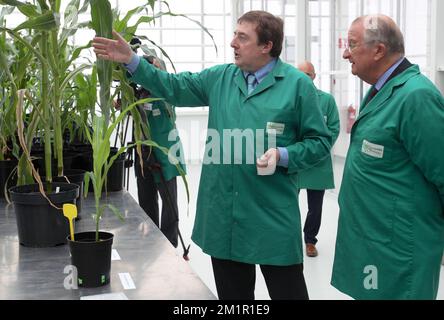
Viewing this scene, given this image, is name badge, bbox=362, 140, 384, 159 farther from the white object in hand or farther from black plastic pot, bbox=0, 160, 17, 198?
black plastic pot, bbox=0, 160, 17, 198

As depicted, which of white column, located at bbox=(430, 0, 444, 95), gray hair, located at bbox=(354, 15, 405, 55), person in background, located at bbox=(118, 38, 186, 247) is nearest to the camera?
gray hair, located at bbox=(354, 15, 405, 55)

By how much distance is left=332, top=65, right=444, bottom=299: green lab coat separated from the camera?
4.99ft

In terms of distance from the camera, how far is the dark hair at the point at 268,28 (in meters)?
1.83

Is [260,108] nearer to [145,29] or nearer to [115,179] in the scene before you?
[115,179]

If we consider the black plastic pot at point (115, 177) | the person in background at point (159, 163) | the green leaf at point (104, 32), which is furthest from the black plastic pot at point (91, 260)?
the person in background at point (159, 163)

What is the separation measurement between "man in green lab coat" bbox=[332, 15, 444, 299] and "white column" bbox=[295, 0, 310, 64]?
4.44 meters

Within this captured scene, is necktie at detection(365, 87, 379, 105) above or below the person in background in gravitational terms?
above

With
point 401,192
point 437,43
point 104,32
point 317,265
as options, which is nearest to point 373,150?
point 401,192

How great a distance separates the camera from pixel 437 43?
347 cm

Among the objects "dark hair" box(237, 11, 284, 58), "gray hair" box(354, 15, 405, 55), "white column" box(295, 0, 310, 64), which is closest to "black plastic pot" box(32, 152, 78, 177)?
"dark hair" box(237, 11, 284, 58)

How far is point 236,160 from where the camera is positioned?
181 cm

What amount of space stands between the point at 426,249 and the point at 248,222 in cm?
57

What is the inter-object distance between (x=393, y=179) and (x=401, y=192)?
46mm

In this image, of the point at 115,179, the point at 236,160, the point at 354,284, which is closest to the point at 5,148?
the point at 115,179
